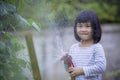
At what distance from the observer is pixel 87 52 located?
4562mm

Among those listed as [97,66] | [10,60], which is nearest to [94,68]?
[97,66]

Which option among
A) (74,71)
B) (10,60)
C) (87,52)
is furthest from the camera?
(10,60)

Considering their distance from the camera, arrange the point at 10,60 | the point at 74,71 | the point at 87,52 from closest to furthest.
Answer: the point at 74,71 → the point at 87,52 → the point at 10,60

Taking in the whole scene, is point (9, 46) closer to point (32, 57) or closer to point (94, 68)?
point (32, 57)

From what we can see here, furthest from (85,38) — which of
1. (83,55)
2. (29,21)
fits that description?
(29,21)

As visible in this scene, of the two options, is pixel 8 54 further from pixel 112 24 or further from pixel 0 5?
pixel 112 24

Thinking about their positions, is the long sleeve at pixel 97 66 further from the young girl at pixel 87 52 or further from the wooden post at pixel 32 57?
the wooden post at pixel 32 57

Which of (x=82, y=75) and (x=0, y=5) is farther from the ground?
(x=0, y=5)

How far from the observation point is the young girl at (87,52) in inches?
177

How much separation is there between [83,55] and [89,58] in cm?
5

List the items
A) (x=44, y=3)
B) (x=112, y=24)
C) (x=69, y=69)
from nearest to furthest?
(x=69, y=69), (x=44, y=3), (x=112, y=24)

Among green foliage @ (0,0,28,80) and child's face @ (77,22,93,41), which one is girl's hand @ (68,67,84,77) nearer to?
child's face @ (77,22,93,41)

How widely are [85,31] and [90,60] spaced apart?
0.24 m

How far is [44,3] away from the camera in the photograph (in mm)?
4973
